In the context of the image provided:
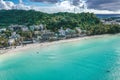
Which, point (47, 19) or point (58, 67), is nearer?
point (58, 67)

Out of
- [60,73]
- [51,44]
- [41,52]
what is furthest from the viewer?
[51,44]

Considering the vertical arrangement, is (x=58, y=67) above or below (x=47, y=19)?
below

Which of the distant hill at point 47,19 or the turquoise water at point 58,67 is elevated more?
the distant hill at point 47,19

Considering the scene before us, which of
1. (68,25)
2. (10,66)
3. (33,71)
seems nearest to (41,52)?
(10,66)

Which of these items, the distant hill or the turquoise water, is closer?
the turquoise water

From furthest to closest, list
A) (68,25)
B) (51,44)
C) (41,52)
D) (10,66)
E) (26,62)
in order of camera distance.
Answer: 1. (68,25)
2. (51,44)
3. (41,52)
4. (26,62)
5. (10,66)

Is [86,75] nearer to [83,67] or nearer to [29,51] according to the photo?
[83,67]

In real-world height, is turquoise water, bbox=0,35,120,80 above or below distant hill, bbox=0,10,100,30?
below

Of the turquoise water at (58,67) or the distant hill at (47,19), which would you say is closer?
the turquoise water at (58,67)
